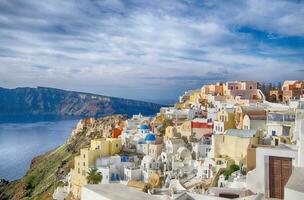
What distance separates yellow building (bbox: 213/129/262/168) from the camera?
18059 mm

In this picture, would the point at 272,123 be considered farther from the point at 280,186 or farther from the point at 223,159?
the point at 280,186

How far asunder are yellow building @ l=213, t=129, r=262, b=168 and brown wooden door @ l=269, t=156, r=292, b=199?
7028 millimetres

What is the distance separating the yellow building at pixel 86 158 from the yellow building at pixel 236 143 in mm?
7909

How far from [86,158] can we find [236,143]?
9419 millimetres

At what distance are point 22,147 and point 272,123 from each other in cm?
7070

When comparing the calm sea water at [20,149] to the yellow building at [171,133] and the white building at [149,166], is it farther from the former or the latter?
the white building at [149,166]

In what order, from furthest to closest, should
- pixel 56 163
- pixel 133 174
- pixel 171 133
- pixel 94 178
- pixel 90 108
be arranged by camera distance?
pixel 90 108 < pixel 56 163 < pixel 171 133 < pixel 94 178 < pixel 133 174

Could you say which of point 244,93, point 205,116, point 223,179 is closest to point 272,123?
point 223,179

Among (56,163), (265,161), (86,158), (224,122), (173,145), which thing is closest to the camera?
(265,161)

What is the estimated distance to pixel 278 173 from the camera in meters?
9.91

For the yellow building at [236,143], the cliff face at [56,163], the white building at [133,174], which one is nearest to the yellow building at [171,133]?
the white building at [133,174]

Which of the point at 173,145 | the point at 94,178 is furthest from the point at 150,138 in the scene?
the point at 94,178

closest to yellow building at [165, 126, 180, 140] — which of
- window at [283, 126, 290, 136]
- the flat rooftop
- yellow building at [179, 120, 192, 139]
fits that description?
yellow building at [179, 120, 192, 139]

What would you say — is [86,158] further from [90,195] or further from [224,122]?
[90,195]
